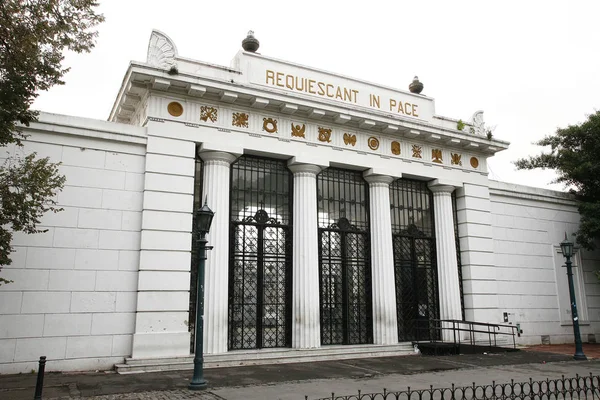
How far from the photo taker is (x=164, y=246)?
12.9 meters

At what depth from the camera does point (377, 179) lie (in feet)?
54.6

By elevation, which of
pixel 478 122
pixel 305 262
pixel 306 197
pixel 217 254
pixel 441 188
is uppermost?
pixel 478 122

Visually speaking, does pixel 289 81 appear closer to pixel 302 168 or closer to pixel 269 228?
pixel 302 168

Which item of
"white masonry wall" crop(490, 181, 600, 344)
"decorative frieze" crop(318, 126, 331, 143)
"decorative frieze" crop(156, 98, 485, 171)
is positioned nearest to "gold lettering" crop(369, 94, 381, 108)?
"decorative frieze" crop(156, 98, 485, 171)

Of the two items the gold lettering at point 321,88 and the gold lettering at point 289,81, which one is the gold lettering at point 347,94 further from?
the gold lettering at point 289,81

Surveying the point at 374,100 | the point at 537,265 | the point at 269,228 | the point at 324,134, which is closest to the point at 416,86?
the point at 374,100

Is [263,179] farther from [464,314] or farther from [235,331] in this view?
[464,314]

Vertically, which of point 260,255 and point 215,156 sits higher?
point 215,156

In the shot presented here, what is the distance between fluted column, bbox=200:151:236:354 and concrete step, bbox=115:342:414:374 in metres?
0.54

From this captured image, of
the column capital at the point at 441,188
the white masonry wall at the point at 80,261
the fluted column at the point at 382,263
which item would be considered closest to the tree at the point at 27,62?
the white masonry wall at the point at 80,261

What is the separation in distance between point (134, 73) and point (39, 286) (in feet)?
19.3

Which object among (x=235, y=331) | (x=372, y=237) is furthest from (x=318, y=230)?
(x=235, y=331)

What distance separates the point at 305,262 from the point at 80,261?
20.5 feet

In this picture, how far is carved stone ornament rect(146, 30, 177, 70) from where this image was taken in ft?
44.9
